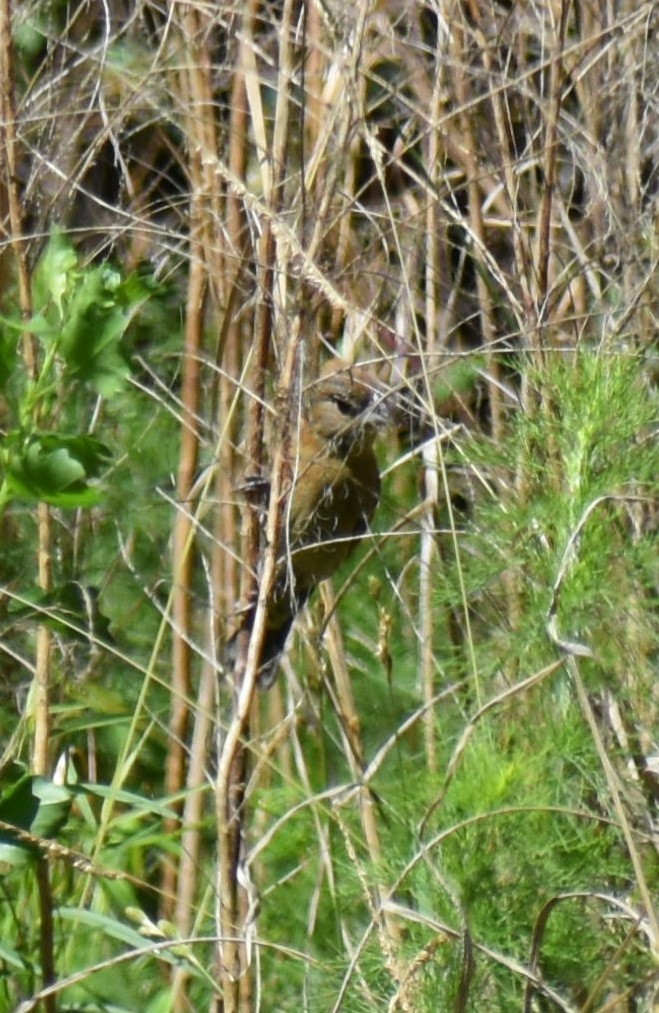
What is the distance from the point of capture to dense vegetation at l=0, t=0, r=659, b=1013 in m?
1.72

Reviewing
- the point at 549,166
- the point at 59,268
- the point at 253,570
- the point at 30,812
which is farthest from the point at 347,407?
the point at 30,812

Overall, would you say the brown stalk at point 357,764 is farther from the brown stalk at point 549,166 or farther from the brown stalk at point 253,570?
the brown stalk at point 549,166

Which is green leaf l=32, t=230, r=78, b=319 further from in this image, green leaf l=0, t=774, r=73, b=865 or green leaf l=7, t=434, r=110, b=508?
green leaf l=0, t=774, r=73, b=865

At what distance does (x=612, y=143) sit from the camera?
8.01 ft

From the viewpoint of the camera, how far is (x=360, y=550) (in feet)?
10.2

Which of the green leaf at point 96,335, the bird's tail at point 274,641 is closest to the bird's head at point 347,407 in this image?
the bird's tail at point 274,641

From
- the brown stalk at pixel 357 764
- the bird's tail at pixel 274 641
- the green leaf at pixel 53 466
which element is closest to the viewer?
the green leaf at pixel 53 466

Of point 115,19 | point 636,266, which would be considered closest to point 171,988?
point 636,266

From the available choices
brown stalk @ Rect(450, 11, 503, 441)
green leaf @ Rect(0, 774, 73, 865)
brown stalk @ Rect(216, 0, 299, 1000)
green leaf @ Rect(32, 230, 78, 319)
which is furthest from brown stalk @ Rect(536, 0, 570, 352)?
green leaf @ Rect(0, 774, 73, 865)

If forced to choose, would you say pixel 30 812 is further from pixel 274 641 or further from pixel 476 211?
pixel 476 211

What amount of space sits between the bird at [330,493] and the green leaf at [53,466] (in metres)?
0.56

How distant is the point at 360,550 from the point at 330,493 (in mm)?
650

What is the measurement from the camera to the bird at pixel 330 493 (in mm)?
2461

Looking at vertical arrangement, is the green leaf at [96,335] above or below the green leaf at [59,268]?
below
